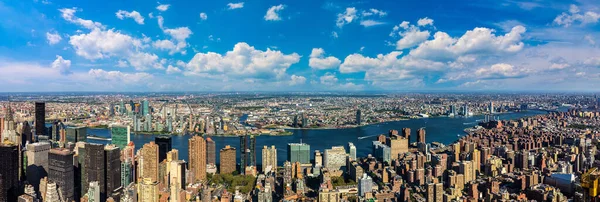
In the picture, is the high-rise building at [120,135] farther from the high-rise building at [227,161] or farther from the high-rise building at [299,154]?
the high-rise building at [299,154]

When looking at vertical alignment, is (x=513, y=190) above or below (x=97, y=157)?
below

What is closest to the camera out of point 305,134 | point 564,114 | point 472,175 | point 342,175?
point 472,175

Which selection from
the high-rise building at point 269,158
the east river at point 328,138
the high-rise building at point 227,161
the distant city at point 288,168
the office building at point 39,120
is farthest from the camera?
the east river at point 328,138


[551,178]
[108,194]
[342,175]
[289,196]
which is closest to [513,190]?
[551,178]

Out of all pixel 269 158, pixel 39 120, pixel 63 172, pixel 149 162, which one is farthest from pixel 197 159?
pixel 39 120

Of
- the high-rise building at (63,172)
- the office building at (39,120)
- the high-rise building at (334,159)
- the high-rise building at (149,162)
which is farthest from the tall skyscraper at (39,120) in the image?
the high-rise building at (334,159)

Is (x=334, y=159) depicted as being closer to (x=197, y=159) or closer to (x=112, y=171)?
(x=197, y=159)

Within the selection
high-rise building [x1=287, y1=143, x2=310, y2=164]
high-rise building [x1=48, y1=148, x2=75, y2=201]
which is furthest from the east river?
high-rise building [x1=48, y1=148, x2=75, y2=201]

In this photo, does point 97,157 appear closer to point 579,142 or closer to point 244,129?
point 244,129
